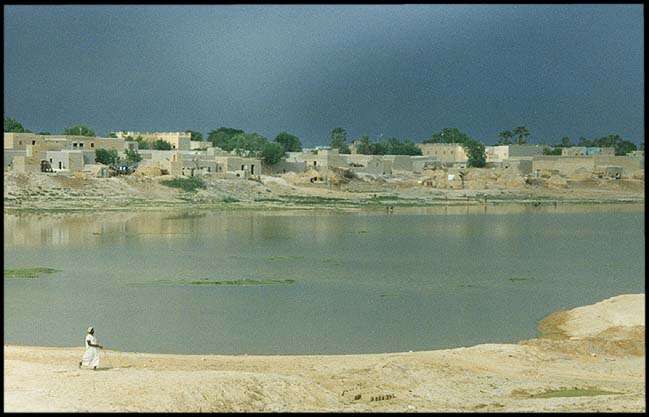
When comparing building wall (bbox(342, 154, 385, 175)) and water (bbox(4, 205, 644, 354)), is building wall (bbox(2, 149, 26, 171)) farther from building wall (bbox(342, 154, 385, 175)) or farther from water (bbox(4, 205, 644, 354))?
building wall (bbox(342, 154, 385, 175))

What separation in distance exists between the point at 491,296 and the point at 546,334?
13.7 feet

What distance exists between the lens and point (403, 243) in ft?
94.0

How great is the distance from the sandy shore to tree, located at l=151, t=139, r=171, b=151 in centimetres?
5836

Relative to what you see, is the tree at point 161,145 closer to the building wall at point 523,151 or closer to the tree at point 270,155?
the tree at point 270,155

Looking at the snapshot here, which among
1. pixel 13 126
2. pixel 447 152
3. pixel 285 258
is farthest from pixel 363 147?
pixel 285 258

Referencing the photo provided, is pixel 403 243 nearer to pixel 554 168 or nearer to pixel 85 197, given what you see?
pixel 85 197

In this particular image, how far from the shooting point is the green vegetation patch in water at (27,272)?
19.0 meters

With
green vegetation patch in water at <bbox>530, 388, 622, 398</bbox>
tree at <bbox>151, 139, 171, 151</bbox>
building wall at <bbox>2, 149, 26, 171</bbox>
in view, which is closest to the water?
green vegetation patch in water at <bbox>530, 388, 622, 398</bbox>

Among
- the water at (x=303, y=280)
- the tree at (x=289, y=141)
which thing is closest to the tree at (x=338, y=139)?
the tree at (x=289, y=141)

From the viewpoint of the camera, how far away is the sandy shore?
779 cm

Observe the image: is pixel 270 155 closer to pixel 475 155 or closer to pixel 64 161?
pixel 64 161

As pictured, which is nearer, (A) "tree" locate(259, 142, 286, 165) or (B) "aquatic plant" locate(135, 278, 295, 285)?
(B) "aquatic plant" locate(135, 278, 295, 285)

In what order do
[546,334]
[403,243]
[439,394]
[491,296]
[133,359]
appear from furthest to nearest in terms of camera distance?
[403,243], [491,296], [546,334], [133,359], [439,394]

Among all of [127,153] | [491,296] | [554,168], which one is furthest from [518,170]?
[491,296]
